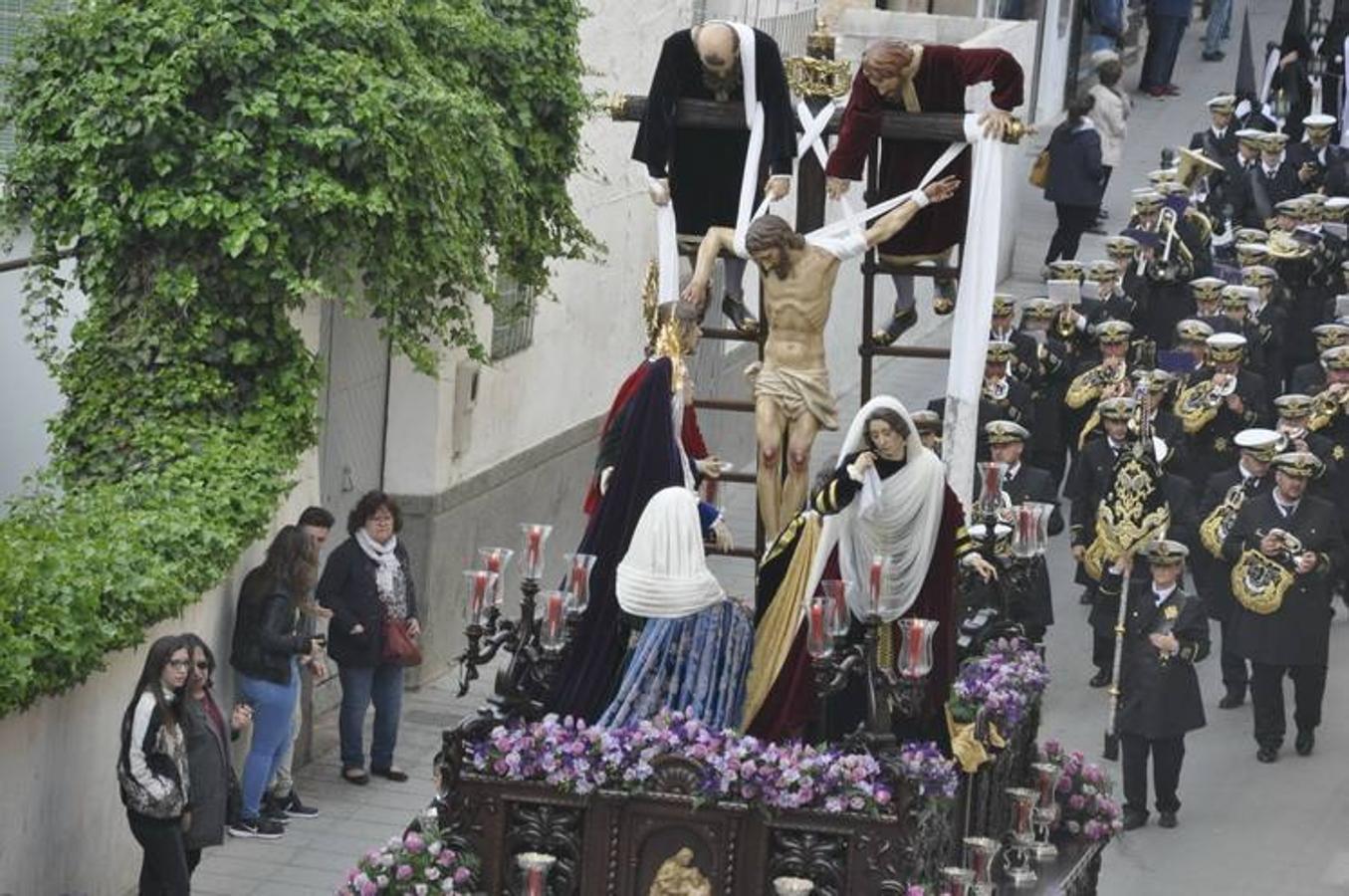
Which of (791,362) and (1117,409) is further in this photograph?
(1117,409)

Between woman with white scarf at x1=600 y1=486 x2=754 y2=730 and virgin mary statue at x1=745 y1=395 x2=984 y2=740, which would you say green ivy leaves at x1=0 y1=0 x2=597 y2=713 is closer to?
woman with white scarf at x1=600 y1=486 x2=754 y2=730

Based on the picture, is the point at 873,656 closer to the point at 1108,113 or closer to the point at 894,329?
the point at 894,329

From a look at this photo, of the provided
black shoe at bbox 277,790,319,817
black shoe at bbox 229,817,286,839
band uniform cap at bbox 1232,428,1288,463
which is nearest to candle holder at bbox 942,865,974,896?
black shoe at bbox 229,817,286,839

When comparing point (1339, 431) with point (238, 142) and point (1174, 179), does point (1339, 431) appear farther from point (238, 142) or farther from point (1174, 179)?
point (238, 142)

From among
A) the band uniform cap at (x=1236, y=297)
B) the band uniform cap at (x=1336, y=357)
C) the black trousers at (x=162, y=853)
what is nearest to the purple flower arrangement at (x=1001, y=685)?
the black trousers at (x=162, y=853)

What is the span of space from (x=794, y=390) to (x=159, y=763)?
3.11 meters

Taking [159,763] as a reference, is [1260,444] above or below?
above

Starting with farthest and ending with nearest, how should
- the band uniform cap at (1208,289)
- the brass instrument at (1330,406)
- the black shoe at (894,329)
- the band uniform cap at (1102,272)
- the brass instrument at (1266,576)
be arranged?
1. the band uniform cap at (1102,272)
2. the band uniform cap at (1208,289)
3. the brass instrument at (1330,406)
4. the brass instrument at (1266,576)
5. the black shoe at (894,329)

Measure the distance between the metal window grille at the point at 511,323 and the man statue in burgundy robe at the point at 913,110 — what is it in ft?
15.2

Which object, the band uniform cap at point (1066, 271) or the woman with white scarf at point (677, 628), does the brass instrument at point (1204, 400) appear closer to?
the band uniform cap at point (1066, 271)

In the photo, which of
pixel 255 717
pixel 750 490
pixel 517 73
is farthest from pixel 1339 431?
pixel 255 717

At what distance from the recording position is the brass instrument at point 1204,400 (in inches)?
893

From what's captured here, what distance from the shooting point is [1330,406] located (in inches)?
876

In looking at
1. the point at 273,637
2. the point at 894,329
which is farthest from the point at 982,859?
the point at 273,637
